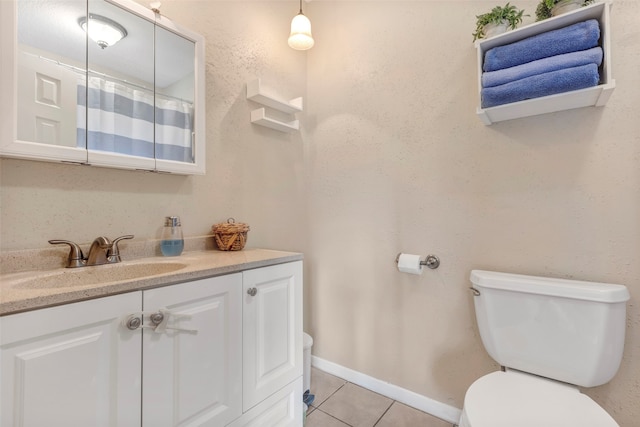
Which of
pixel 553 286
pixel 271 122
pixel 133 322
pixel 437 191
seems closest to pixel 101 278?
pixel 133 322

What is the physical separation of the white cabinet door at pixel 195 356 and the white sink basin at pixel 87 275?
0.47ft

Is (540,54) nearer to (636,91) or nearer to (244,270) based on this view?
(636,91)

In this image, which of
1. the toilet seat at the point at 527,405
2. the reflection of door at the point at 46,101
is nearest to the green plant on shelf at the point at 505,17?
the toilet seat at the point at 527,405

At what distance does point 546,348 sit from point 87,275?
5.52 ft

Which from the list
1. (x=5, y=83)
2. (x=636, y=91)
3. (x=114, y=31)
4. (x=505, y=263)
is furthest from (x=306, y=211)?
(x=636, y=91)

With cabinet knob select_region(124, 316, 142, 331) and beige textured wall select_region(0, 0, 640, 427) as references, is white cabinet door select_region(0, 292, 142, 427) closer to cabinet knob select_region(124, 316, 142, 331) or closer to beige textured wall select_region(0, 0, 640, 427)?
cabinet knob select_region(124, 316, 142, 331)

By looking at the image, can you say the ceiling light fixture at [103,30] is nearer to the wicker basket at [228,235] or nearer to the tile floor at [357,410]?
the wicker basket at [228,235]

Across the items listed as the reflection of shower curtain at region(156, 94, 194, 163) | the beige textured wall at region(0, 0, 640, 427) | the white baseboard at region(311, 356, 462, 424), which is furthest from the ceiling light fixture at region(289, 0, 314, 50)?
the white baseboard at region(311, 356, 462, 424)

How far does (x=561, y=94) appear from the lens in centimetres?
103

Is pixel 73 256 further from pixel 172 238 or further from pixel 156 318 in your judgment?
pixel 156 318

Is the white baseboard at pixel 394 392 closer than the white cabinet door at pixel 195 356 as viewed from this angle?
No

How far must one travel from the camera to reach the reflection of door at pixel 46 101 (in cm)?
94

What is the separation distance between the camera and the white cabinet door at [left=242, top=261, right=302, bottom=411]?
1.11m

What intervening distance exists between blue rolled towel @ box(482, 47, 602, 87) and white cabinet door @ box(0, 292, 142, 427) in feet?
4.88
